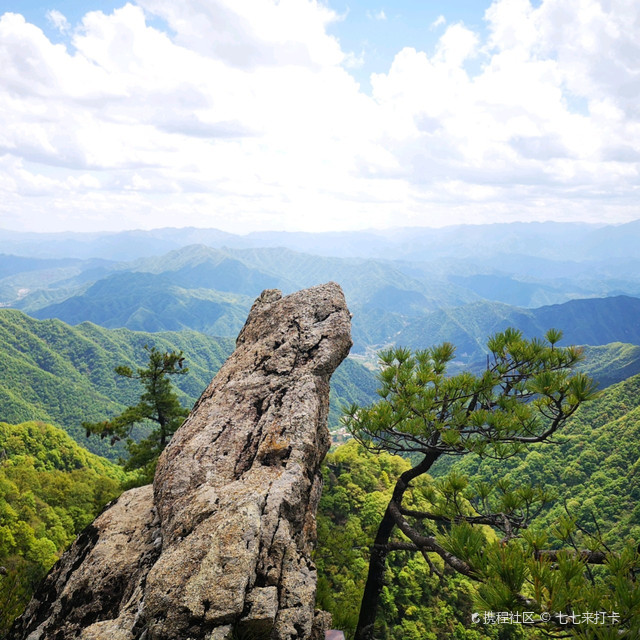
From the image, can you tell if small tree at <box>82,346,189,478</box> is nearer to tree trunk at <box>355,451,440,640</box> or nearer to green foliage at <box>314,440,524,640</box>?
green foliage at <box>314,440,524,640</box>

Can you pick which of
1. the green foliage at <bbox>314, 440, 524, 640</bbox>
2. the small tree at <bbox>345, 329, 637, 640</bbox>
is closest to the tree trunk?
the small tree at <bbox>345, 329, 637, 640</bbox>

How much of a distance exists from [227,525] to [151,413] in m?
23.0

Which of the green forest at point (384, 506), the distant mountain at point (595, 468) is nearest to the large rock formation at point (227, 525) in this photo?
the green forest at point (384, 506)

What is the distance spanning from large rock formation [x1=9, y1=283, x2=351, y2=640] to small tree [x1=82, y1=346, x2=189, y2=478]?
17.3m

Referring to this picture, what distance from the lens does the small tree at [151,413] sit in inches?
988

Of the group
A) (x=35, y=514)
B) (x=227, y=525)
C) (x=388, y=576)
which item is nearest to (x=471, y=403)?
(x=227, y=525)

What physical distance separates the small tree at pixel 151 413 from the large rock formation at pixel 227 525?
56.8 feet

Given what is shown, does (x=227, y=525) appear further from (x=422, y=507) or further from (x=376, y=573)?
(x=422, y=507)

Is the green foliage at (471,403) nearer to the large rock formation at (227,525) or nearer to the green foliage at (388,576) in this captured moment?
the large rock formation at (227,525)

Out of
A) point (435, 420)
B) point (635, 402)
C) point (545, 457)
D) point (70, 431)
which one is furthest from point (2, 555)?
point (70, 431)

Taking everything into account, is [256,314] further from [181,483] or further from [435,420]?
[435,420]

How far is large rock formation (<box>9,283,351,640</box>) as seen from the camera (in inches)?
193

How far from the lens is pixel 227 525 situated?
5.57 metres

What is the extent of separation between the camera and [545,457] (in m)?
73.4
